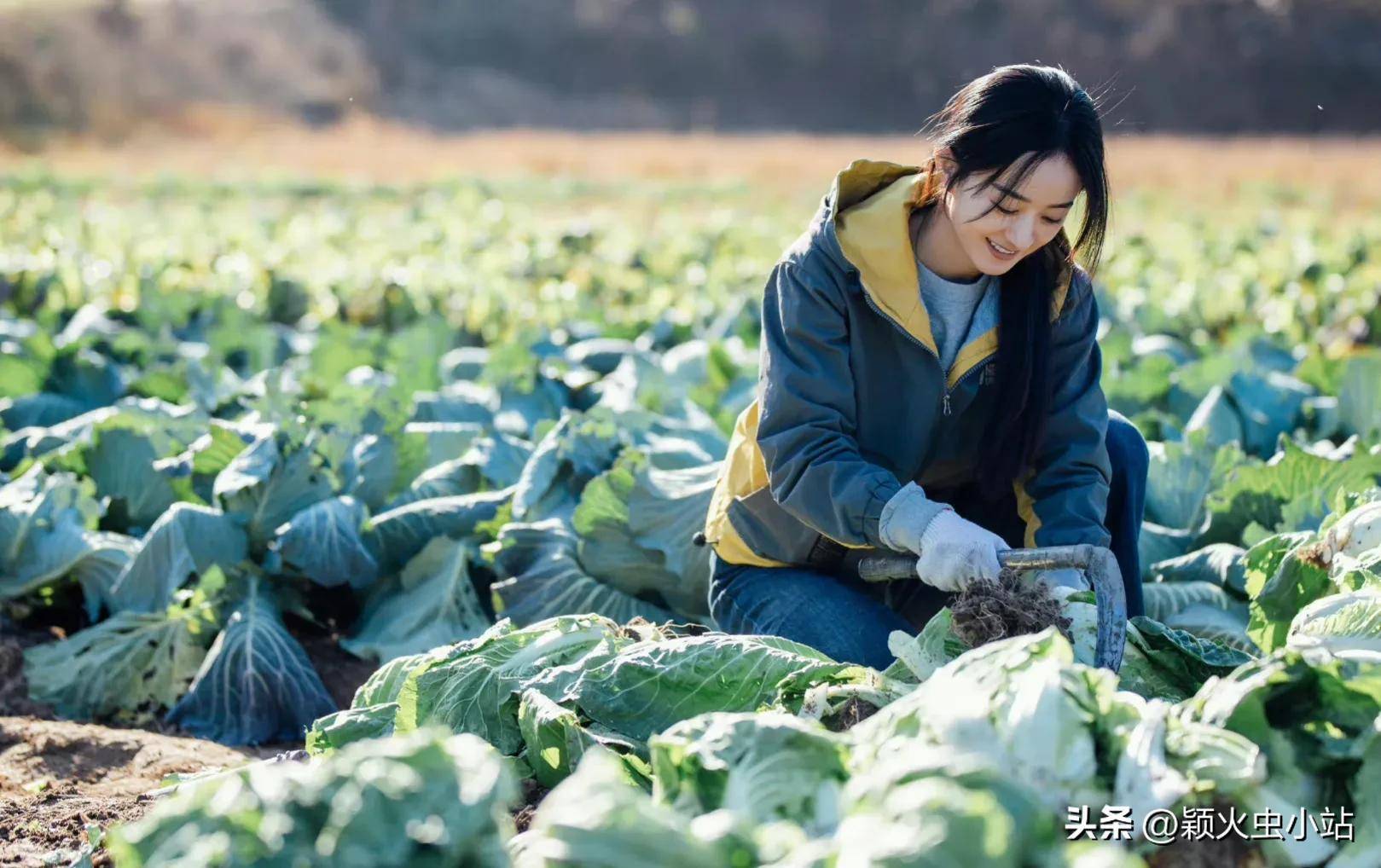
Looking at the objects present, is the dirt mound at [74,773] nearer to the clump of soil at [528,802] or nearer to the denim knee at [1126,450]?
the clump of soil at [528,802]

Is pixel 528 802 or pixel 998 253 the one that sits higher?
pixel 998 253

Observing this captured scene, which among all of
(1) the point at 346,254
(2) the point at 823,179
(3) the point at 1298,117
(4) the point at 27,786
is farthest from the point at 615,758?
(3) the point at 1298,117

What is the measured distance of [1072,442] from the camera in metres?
3.20

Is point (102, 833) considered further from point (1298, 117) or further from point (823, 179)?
point (1298, 117)

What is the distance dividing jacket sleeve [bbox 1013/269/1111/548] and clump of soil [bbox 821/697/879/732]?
708 millimetres

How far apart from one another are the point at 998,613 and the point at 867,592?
739mm

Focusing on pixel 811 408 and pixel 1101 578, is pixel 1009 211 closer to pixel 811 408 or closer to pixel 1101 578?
pixel 811 408

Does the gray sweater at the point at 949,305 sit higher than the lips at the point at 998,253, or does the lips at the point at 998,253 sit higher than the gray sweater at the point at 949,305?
the lips at the point at 998,253

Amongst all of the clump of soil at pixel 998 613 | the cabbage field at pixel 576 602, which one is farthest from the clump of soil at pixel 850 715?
the clump of soil at pixel 998 613

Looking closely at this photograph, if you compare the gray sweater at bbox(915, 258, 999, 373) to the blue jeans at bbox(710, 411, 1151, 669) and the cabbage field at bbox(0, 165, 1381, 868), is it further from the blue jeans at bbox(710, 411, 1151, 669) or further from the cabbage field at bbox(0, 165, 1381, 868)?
the cabbage field at bbox(0, 165, 1381, 868)

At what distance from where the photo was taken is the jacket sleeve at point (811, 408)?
115 inches

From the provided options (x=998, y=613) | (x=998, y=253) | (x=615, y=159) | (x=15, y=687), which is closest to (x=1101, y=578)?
(x=998, y=613)

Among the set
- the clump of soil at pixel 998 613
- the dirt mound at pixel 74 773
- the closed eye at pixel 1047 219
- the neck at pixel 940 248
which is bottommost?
the dirt mound at pixel 74 773

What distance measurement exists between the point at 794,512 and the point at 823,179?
20.4 metres
